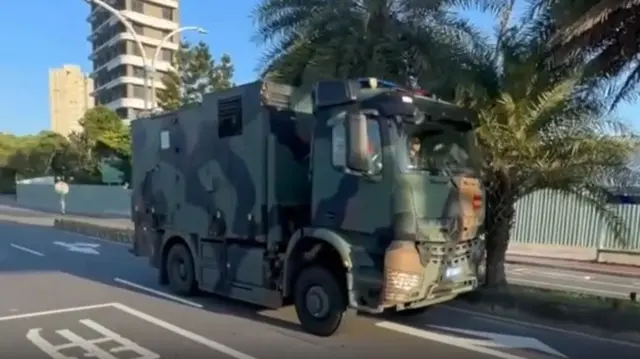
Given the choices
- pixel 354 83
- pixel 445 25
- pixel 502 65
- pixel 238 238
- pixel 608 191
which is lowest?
pixel 238 238

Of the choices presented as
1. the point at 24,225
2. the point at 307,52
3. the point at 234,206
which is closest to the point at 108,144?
the point at 24,225

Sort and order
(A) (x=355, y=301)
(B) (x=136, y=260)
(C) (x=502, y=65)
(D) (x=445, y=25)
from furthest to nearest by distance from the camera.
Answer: (B) (x=136, y=260) < (D) (x=445, y=25) < (C) (x=502, y=65) < (A) (x=355, y=301)

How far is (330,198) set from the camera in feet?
23.6

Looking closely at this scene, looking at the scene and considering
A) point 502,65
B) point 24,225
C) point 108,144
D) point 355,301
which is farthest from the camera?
point 108,144

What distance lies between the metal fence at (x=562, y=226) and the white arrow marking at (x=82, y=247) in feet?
40.2

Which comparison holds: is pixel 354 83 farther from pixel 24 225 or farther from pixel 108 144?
pixel 108 144

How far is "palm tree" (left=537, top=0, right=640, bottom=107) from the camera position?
27.7ft

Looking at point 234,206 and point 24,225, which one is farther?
point 24,225

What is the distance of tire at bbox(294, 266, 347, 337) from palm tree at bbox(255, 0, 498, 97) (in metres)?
4.40

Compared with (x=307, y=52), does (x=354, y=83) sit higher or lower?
lower

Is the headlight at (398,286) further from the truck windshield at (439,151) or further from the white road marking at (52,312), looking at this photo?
the white road marking at (52,312)

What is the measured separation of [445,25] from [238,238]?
5.77 m

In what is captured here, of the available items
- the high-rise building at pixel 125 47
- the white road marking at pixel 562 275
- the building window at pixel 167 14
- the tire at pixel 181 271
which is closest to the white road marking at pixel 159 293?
the tire at pixel 181 271

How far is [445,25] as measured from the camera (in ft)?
37.2
